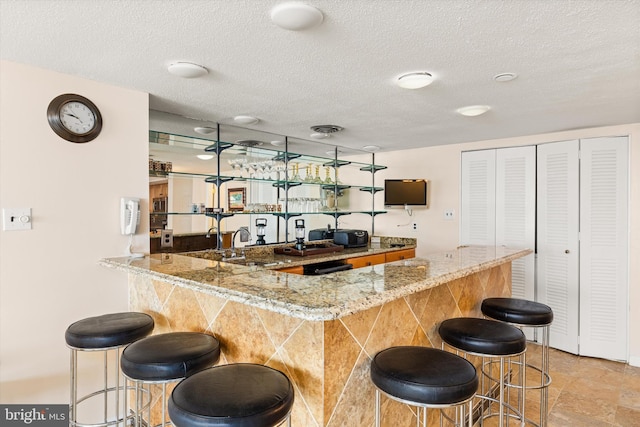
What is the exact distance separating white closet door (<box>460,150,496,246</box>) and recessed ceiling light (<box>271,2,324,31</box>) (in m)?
3.30

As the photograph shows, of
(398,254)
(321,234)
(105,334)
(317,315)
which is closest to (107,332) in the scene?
(105,334)

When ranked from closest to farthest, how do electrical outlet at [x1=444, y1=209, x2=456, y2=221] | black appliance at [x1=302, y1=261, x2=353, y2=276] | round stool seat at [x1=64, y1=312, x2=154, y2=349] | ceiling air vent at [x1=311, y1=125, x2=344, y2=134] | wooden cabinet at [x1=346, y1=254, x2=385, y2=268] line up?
1. round stool seat at [x1=64, y1=312, x2=154, y2=349]
2. black appliance at [x1=302, y1=261, x2=353, y2=276]
3. ceiling air vent at [x1=311, y1=125, x2=344, y2=134]
4. wooden cabinet at [x1=346, y1=254, x2=385, y2=268]
5. electrical outlet at [x1=444, y1=209, x2=456, y2=221]

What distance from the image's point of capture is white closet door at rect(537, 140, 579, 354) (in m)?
3.61

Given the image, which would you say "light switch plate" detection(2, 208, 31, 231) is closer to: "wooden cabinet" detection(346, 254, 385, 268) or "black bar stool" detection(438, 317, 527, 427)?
"black bar stool" detection(438, 317, 527, 427)

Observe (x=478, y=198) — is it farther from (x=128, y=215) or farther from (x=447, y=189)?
(x=128, y=215)

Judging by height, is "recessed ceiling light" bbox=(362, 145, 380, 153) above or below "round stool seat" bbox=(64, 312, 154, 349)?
above

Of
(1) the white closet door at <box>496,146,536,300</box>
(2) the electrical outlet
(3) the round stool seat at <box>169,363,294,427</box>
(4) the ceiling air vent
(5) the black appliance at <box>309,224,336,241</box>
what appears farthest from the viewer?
(2) the electrical outlet

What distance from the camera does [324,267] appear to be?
3.43 meters

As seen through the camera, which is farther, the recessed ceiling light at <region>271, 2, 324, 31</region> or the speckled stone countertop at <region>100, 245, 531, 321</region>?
the recessed ceiling light at <region>271, 2, 324, 31</region>

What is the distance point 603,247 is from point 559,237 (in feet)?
1.18

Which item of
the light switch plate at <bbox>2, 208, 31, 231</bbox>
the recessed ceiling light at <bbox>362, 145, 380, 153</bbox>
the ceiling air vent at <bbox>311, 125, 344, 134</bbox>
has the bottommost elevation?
the light switch plate at <bbox>2, 208, 31, 231</bbox>

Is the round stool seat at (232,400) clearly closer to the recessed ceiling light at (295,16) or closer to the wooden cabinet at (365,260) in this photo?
the recessed ceiling light at (295,16)

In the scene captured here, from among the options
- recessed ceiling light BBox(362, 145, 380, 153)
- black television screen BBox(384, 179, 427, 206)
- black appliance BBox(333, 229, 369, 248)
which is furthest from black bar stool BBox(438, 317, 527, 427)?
recessed ceiling light BBox(362, 145, 380, 153)

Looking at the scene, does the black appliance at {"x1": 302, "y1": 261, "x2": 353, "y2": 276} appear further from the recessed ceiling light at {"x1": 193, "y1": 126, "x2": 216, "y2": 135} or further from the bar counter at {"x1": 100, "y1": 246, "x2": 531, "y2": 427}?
the recessed ceiling light at {"x1": 193, "y1": 126, "x2": 216, "y2": 135}
